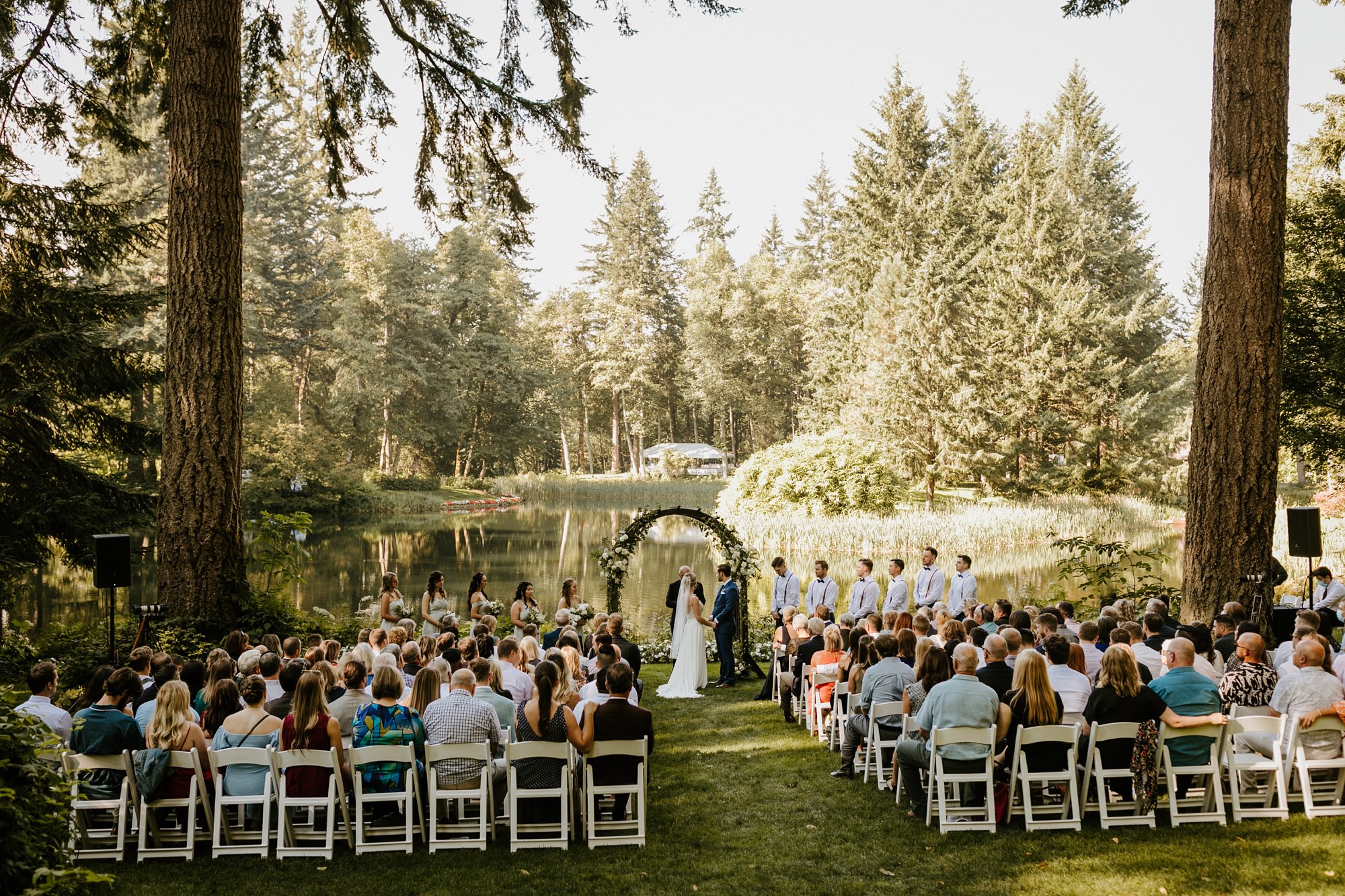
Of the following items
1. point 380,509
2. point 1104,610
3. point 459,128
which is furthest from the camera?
point 380,509

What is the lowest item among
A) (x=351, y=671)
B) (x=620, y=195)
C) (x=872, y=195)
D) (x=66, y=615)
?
(x=66, y=615)

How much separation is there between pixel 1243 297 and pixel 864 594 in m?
5.26

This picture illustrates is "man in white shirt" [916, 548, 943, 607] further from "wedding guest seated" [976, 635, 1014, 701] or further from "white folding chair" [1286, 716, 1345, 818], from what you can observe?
"white folding chair" [1286, 716, 1345, 818]

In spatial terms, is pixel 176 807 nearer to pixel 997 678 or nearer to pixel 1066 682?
pixel 997 678

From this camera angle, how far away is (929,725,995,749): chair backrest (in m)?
5.62

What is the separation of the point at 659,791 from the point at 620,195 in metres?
55.6

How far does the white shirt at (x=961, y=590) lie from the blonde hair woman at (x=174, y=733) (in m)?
8.35

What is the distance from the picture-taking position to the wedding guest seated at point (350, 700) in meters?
6.07

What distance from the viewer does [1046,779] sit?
18.6 feet

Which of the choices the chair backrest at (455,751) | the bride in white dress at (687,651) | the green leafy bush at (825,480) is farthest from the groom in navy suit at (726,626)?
the green leafy bush at (825,480)

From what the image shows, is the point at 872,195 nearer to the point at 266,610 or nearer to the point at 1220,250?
the point at 1220,250

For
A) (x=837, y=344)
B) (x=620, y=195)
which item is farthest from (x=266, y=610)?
(x=620, y=195)

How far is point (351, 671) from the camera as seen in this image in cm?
607

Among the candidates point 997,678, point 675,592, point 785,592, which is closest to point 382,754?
point 997,678
